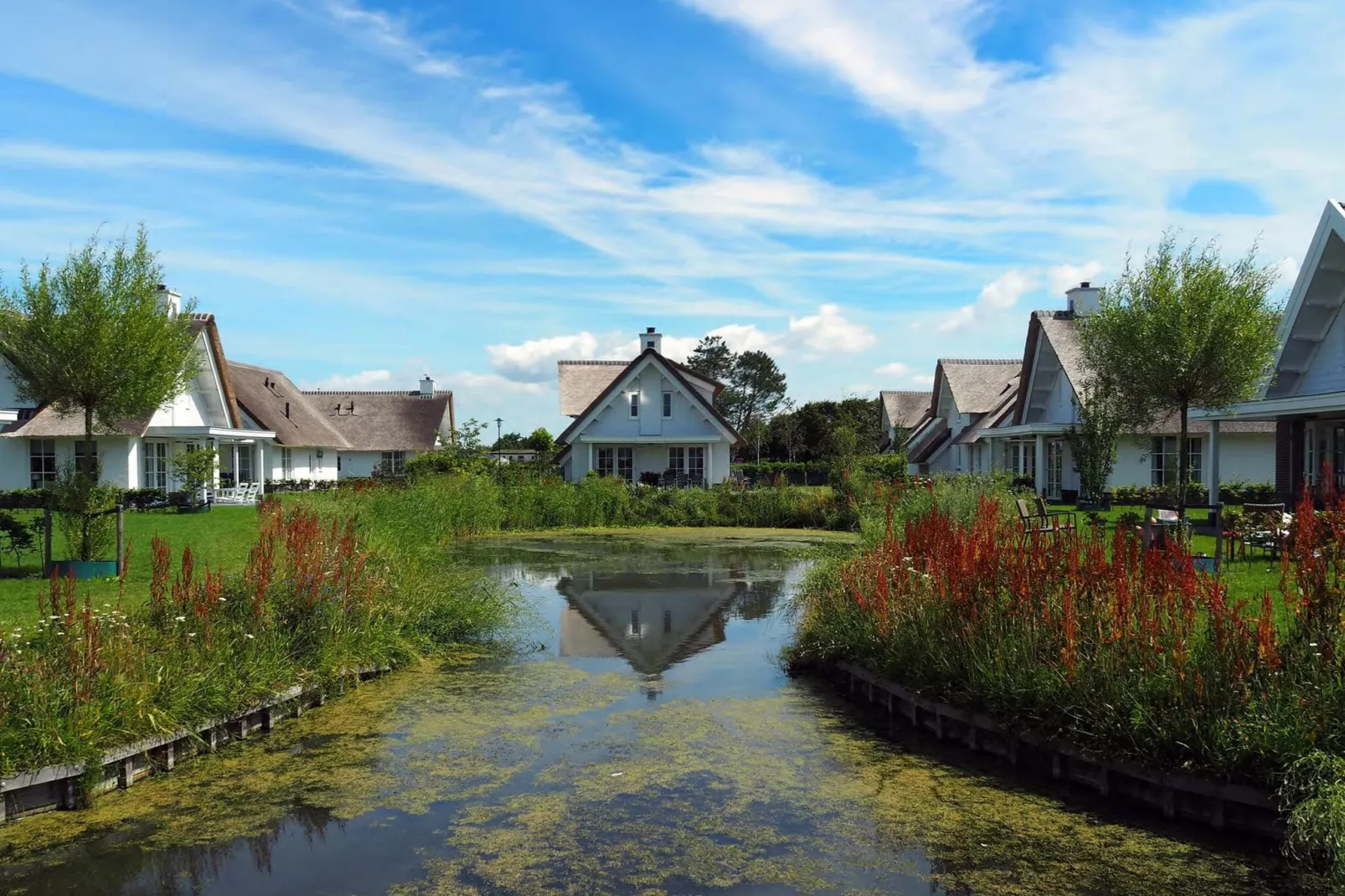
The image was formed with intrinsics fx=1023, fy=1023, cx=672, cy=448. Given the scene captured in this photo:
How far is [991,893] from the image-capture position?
501 cm

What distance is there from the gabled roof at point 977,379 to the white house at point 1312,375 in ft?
55.8

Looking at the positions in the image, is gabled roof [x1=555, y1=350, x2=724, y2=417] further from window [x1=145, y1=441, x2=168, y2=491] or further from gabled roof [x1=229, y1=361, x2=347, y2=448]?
window [x1=145, y1=441, x2=168, y2=491]

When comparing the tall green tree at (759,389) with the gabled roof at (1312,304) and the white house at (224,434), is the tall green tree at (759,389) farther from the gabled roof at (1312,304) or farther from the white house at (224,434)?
the gabled roof at (1312,304)

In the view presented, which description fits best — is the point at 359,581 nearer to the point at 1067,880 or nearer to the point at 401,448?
the point at 1067,880

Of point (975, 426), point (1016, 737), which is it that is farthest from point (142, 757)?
point (975, 426)

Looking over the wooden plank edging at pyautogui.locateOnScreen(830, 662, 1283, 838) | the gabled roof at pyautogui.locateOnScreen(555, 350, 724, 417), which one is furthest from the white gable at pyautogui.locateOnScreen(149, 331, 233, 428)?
the wooden plank edging at pyautogui.locateOnScreen(830, 662, 1283, 838)

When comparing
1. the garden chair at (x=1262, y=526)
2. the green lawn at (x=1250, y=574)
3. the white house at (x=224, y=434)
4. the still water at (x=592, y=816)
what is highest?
the white house at (x=224, y=434)

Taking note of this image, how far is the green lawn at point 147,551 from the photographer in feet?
36.3

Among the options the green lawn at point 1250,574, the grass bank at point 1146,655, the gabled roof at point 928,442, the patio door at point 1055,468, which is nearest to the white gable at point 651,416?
the patio door at point 1055,468

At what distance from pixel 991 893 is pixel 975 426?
3302cm

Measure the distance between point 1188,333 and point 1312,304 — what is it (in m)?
3.48

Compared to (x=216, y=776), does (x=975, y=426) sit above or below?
above

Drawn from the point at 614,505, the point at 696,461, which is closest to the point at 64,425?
the point at 614,505

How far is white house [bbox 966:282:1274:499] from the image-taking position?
91.9ft
